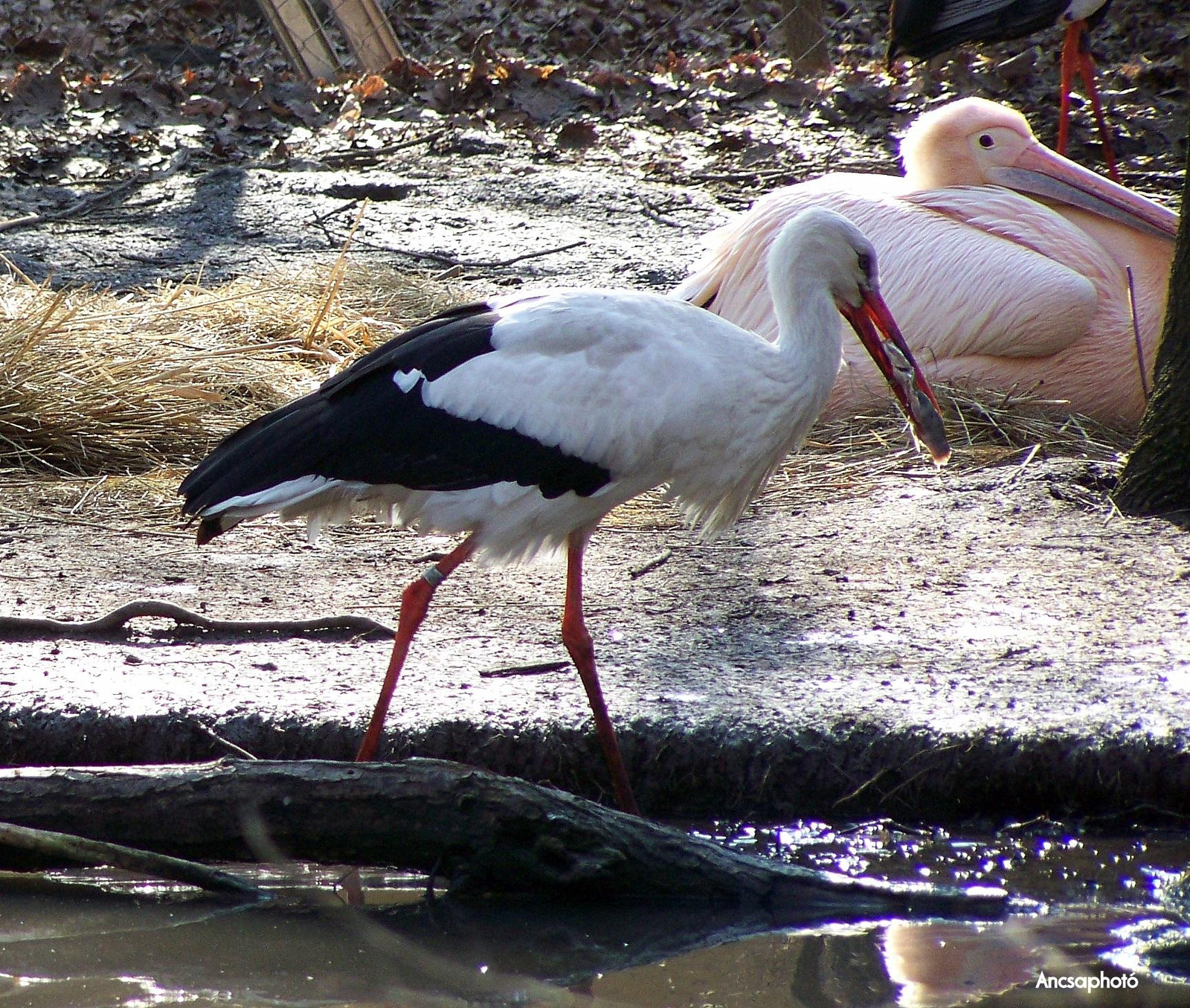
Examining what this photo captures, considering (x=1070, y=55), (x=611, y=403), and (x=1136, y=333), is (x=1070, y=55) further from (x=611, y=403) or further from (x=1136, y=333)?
(x=611, y=403)

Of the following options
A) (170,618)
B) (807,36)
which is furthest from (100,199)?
(170,618)

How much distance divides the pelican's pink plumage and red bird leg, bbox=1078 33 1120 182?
59.8 inches

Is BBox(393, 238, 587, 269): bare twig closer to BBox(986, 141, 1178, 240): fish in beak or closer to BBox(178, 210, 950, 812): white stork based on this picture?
BBox(986, 141, 1178, 240): fish in beak

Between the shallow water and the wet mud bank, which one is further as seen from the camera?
the wet mud bank

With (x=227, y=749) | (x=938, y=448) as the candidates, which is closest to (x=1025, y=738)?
(x=938, y=448)

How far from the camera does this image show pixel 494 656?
10.8 feet

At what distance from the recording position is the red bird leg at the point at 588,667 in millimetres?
2879

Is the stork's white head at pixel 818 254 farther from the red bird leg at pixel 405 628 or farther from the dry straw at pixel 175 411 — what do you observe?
the dry straw at pixel 175 411

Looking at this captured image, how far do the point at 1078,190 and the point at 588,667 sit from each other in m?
3.04

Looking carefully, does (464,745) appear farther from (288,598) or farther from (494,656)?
(288,598)

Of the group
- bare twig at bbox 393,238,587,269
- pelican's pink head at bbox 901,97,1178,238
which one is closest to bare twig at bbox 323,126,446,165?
bare twig at bbox 393,238,587,269

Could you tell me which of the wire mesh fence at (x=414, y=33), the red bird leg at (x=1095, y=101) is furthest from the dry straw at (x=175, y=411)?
the wire mesh fence at (x=414, y=33)

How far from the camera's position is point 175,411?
486 centimetres

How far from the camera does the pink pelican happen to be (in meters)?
6.18
